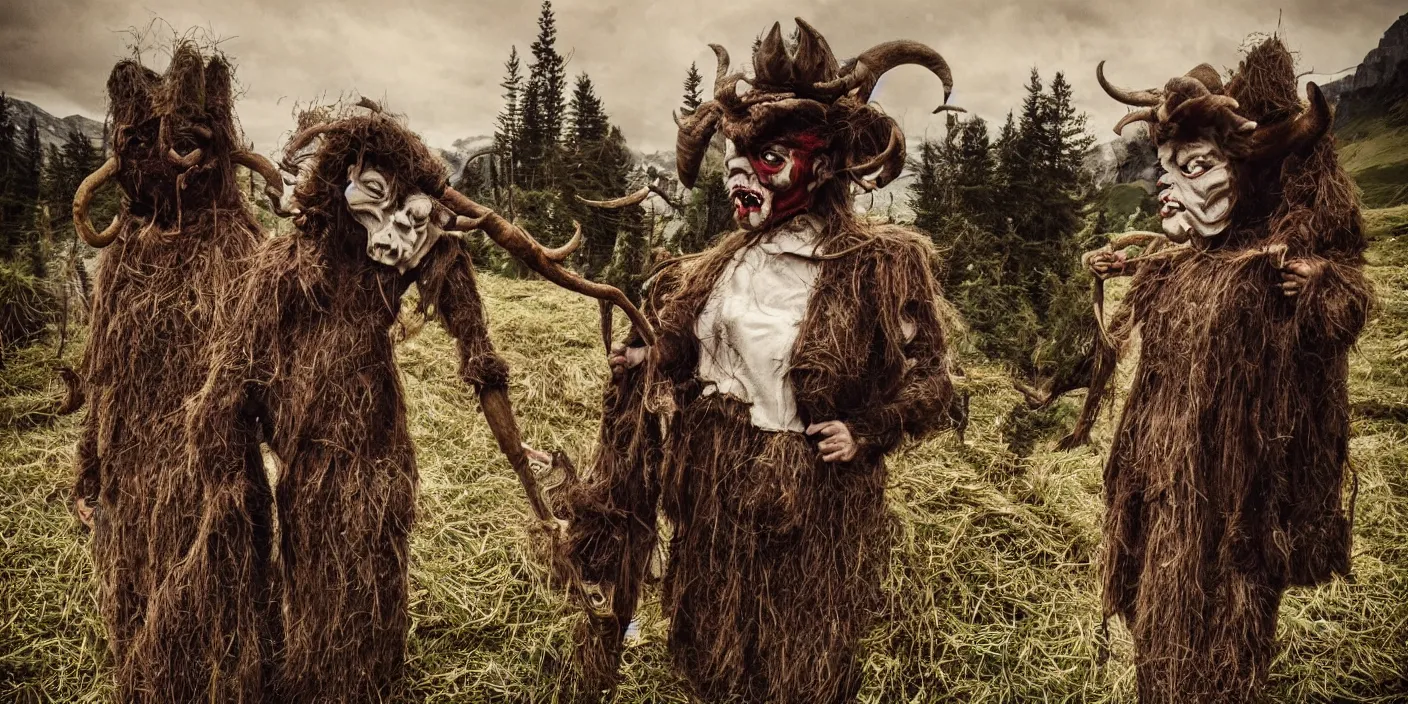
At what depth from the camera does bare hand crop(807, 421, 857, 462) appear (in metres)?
2.02

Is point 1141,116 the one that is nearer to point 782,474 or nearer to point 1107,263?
point 1107,263

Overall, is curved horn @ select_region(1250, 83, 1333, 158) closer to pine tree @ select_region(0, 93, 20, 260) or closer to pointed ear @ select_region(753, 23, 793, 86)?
pointed ear @ select_region(753, 23, 793, 86)

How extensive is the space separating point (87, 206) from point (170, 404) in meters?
0.55

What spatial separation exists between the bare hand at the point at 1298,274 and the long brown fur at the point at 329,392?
6.19 feet

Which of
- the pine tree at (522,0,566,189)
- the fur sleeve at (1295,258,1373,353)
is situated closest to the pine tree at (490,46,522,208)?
the pine tree at (522,0,566,189)

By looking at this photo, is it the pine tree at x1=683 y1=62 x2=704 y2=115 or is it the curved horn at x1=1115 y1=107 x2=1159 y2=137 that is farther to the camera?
the pine tree at x1=683 y1=62 x2=704 y2=115

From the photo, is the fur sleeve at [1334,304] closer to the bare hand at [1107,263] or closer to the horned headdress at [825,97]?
the bare hand at [1107,263]

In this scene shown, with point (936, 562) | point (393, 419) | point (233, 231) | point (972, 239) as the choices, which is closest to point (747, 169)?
point (393, 419)

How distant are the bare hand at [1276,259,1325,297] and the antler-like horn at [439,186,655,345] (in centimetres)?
151

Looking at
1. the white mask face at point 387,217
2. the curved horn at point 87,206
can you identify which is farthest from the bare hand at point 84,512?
the white mask face at point 387,217

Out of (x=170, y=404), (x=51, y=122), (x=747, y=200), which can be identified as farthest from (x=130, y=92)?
(x=51, y=122)

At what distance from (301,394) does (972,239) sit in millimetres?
3853

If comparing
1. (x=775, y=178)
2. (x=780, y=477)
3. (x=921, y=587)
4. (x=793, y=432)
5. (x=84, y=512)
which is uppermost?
(x=775, y=178)

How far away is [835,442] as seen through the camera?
2.02 m
